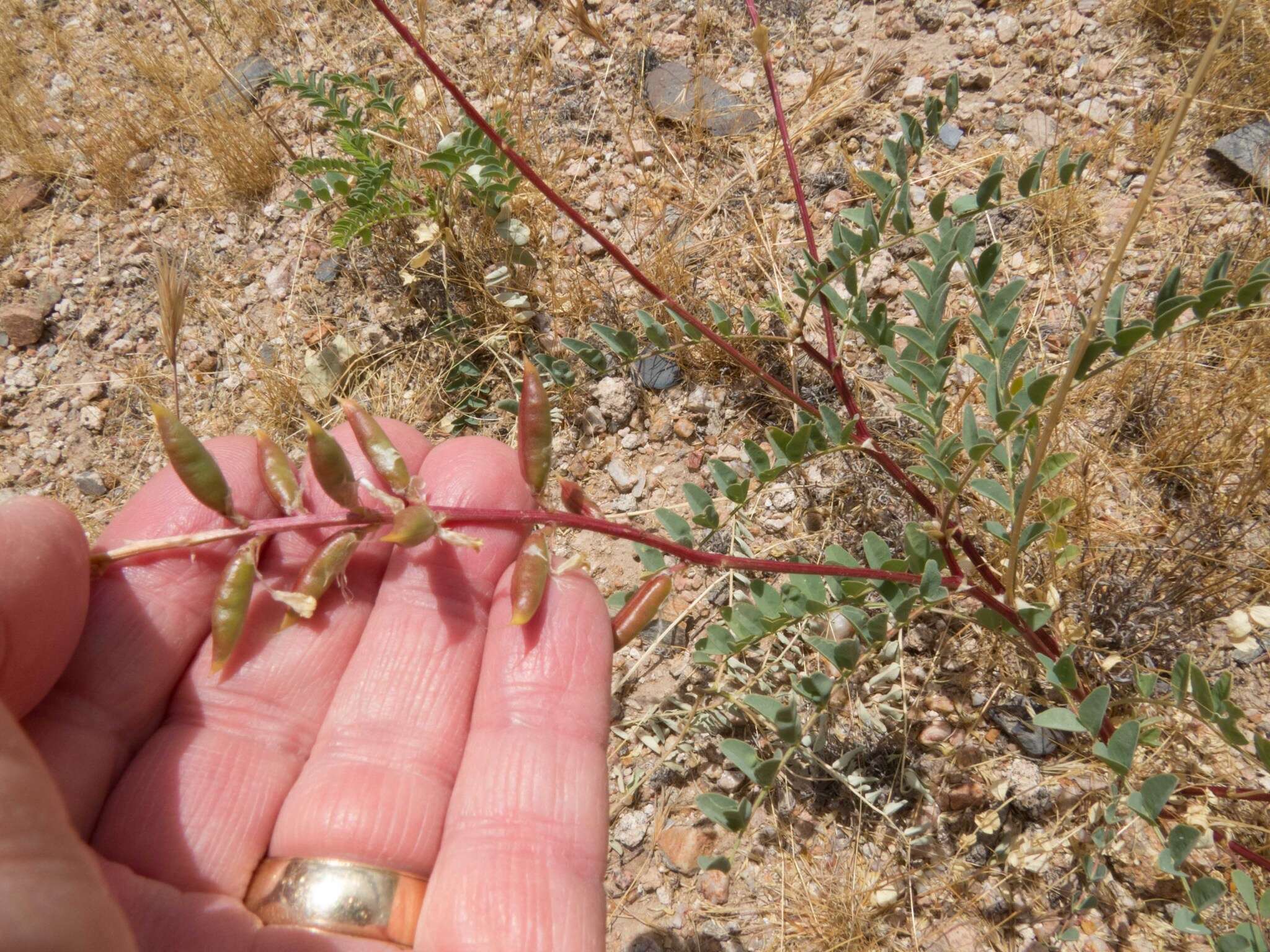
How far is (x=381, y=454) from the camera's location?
1.93 m

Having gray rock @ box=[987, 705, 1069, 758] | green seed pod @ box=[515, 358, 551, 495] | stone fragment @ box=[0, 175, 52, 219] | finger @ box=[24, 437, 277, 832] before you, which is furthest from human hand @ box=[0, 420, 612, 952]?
stone fragment @ box=[0, 175, 52, 219]

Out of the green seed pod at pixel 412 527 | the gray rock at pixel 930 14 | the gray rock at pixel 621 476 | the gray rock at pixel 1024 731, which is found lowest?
the gray rock at pixel 1024 731

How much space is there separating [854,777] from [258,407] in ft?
9.28

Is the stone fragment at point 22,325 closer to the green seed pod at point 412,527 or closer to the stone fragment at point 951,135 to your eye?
the green seed pod at point 412,527

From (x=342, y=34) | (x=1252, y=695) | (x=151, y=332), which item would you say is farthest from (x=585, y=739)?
(x=342, y=34)

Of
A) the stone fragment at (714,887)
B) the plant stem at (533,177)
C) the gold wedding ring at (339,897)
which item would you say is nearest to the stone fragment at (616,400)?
the plant stem at (533,177)

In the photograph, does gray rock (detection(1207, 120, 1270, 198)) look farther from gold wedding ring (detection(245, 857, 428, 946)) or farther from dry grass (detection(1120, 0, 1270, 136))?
gold wedding ring (detection(245, 857, 428, 946))

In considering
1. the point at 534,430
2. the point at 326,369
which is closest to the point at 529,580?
the point at 534,430

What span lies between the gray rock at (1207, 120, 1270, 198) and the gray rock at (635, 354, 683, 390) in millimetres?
2131

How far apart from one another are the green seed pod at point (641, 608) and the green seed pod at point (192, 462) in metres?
0.98

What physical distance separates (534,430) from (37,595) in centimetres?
106

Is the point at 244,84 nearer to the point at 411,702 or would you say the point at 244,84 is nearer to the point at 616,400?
the point at 616,400

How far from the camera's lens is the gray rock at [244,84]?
4309 mm

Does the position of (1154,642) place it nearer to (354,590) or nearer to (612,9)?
(354,590)
